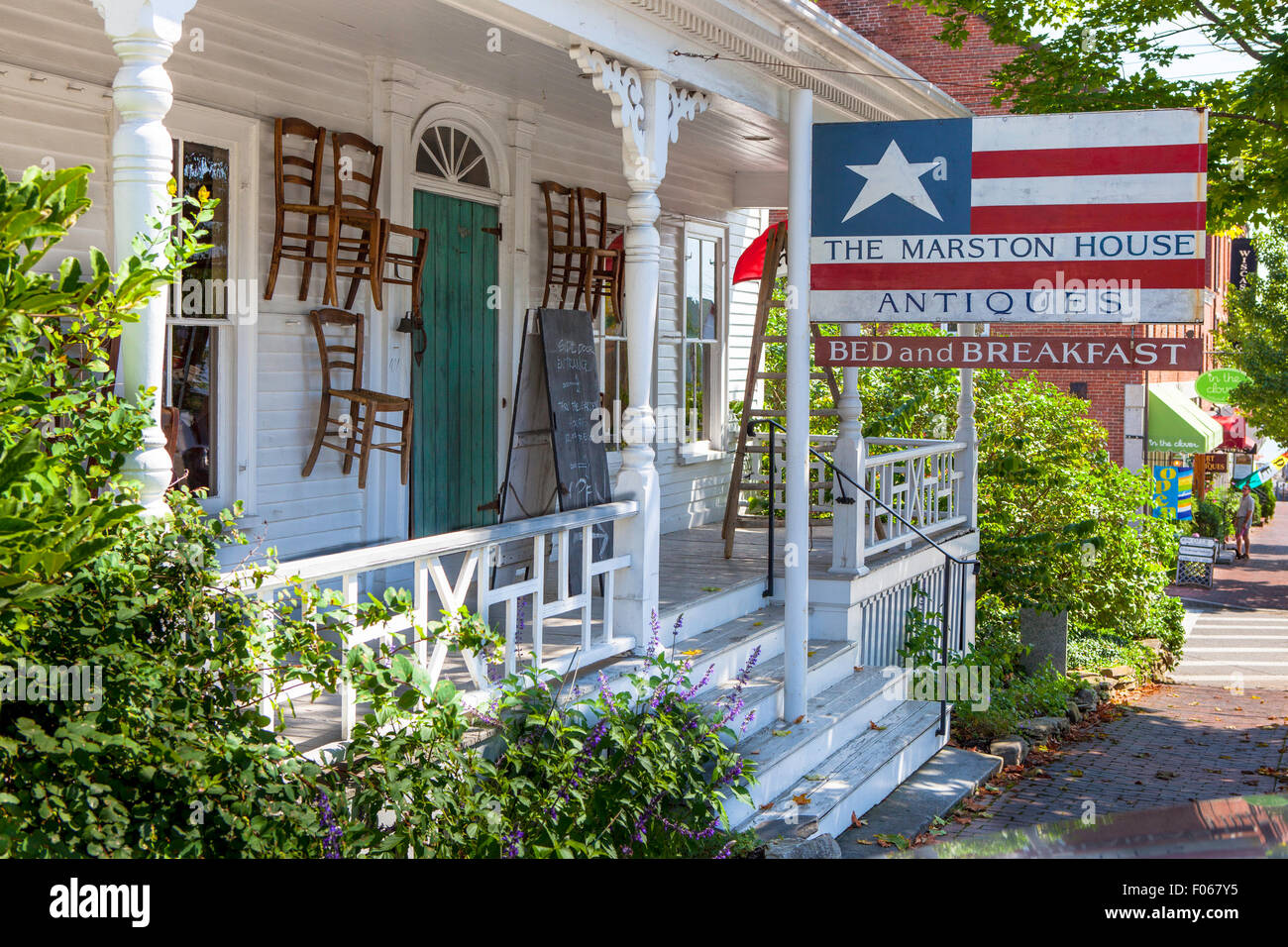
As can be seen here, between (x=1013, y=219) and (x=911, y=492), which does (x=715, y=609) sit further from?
(x=1013, y=219)

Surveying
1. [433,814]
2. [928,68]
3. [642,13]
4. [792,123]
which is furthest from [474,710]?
[928,68]

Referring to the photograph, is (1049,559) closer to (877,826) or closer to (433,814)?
(877,826)

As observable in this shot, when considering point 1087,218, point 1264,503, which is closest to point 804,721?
point 1087,218

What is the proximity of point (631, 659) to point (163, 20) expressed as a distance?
3880 millimetres

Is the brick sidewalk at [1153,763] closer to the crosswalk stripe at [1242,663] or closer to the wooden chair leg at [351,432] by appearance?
the crosswalk stripe at [1242,663]

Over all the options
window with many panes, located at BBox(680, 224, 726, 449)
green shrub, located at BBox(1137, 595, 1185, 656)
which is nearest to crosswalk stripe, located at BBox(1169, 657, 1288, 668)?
green shrub, located at BBox(1137, 595, 1185, 656)

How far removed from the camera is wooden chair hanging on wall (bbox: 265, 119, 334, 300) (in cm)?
705

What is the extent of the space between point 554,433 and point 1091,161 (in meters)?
3.37

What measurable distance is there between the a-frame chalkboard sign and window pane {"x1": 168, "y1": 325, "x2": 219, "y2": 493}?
165cm

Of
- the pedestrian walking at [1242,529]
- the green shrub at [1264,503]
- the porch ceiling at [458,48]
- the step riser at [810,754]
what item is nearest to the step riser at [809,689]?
the step riser at [810,754]

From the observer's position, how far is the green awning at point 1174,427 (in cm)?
2814

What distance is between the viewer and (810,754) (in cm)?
719

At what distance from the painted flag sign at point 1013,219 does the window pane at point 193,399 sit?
11.1ft

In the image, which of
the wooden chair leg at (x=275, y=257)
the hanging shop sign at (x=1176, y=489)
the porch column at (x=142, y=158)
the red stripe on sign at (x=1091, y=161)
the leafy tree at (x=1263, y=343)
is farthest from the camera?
the leafy tree at (x=1263, y=343)
